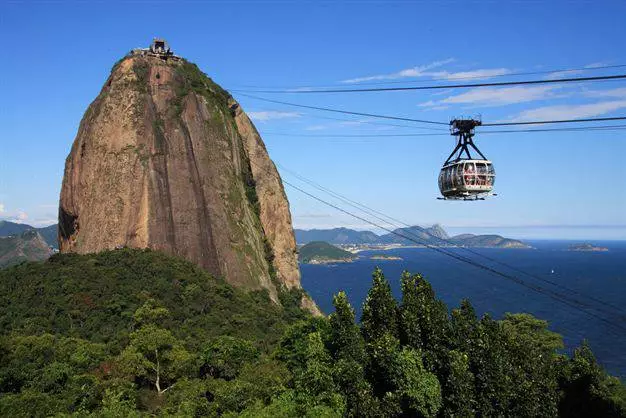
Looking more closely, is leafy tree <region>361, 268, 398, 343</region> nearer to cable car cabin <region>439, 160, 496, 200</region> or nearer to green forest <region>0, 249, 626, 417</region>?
green forest <region>0, 249, 626, 417</region>

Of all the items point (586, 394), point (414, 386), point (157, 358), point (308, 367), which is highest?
point (308, 367)

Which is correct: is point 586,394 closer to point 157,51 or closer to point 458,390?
point 458,390

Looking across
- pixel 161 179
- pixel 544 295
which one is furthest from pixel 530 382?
pixel 544 295

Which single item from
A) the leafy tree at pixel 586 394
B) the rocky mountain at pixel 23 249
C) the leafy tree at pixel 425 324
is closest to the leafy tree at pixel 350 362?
the leafy tree at pixel 425 324

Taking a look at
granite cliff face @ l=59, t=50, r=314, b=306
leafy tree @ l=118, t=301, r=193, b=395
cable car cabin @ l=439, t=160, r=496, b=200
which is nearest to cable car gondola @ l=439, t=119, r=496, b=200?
cable car cabin @ l=439, t=160, r=496, b=200

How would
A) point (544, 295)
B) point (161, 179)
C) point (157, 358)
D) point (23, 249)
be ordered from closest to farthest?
point (157, 358), point (161, 179), point (544, 295), point (23, 249)

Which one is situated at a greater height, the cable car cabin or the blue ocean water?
the cable car cabin

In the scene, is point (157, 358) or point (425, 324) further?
point (157, 358)
